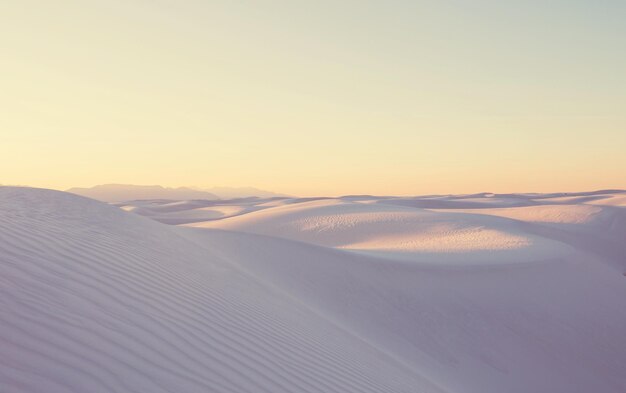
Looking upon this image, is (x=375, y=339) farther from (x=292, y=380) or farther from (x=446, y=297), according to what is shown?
(x=292, y=380)

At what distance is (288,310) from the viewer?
6.00 m

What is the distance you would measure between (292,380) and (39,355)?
5.60 ft

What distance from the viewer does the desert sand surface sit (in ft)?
9.39

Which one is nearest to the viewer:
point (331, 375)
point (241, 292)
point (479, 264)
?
point (331, 375)

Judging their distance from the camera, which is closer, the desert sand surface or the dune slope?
the dune slope

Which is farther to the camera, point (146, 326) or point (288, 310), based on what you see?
point (288, 310)

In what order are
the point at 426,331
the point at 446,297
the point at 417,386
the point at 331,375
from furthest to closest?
the point at 446,297, the point at 426,331, the point at 417,386, the point at 331,375

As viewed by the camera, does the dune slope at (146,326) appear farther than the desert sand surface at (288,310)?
No

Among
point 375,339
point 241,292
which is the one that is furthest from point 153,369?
point 375,339

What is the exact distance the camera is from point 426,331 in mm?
8070

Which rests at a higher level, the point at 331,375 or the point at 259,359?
the point at 259,359

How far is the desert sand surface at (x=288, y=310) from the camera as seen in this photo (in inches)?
113

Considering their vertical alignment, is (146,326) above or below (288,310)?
above

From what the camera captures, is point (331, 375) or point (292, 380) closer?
point (292, 380)
